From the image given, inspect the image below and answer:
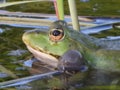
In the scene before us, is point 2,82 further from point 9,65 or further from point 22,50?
point 22,50

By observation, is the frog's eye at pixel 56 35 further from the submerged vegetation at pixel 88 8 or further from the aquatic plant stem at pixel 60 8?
the submerged vegetation at pixel 88 8

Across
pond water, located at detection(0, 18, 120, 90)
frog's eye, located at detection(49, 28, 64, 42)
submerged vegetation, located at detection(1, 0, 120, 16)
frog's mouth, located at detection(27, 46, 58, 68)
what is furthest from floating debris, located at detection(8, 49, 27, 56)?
submerged vegetation, located at detection(1, 0, 120, 16)

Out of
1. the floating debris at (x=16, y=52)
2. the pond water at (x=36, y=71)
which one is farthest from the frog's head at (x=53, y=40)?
the floating debris at (x=16, y=52)

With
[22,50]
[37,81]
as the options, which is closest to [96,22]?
[22,50]

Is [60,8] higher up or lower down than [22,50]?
higher up

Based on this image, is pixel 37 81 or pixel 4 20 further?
pixel 4 20
